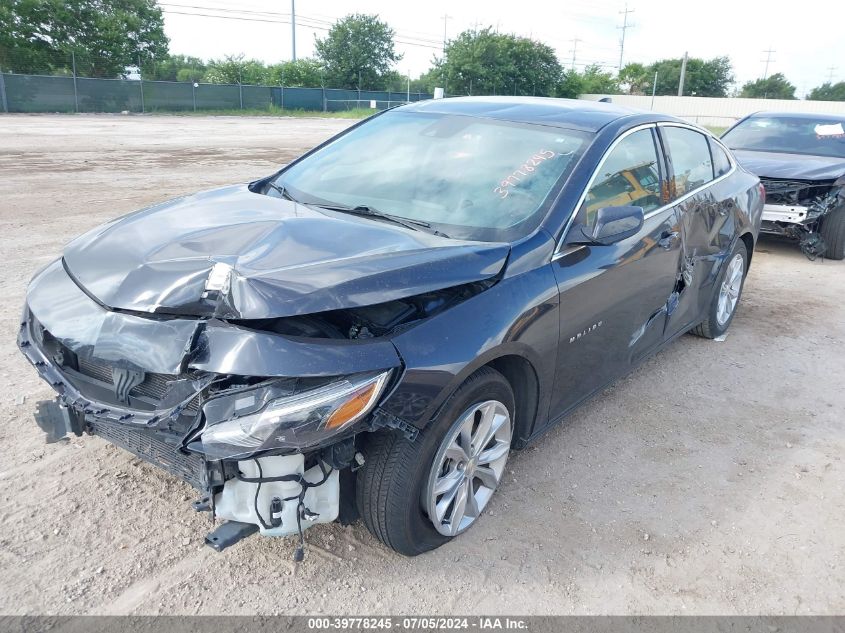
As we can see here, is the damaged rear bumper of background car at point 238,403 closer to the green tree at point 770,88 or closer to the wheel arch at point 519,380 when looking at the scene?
the wheel arch at point 519,380

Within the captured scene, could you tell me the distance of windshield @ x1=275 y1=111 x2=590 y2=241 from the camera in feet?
10.4

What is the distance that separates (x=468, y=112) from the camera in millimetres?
3895

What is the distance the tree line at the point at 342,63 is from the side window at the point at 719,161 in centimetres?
4029

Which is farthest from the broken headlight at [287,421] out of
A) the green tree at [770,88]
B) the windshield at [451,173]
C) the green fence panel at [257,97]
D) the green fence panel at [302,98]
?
the green tree at [770,88]

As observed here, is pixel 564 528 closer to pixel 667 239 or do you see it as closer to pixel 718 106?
pixel 667 239

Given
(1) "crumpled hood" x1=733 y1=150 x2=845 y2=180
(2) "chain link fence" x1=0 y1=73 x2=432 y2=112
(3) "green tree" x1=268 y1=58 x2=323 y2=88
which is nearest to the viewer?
(1) "crumpled hood" x1=733 y1=150 x2=845 y2=180

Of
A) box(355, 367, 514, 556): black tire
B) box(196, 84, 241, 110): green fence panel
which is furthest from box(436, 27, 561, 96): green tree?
box(355, 367, 514, 556): black tire

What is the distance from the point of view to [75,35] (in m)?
40.9

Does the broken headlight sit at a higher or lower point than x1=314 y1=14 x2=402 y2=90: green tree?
lower

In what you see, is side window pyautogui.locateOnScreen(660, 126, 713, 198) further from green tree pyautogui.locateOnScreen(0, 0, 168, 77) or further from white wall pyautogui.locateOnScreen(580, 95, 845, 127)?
white wall pyautogui.locateOnScreen(580, 95, 845, 127)

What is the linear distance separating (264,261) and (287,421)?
2.18 feet

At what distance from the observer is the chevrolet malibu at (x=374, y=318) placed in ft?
7.49

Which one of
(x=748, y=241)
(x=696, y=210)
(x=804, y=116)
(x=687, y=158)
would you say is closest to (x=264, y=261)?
(x=696, y=210)

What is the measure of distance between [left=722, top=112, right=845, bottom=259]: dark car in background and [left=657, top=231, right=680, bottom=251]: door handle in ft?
14.6
